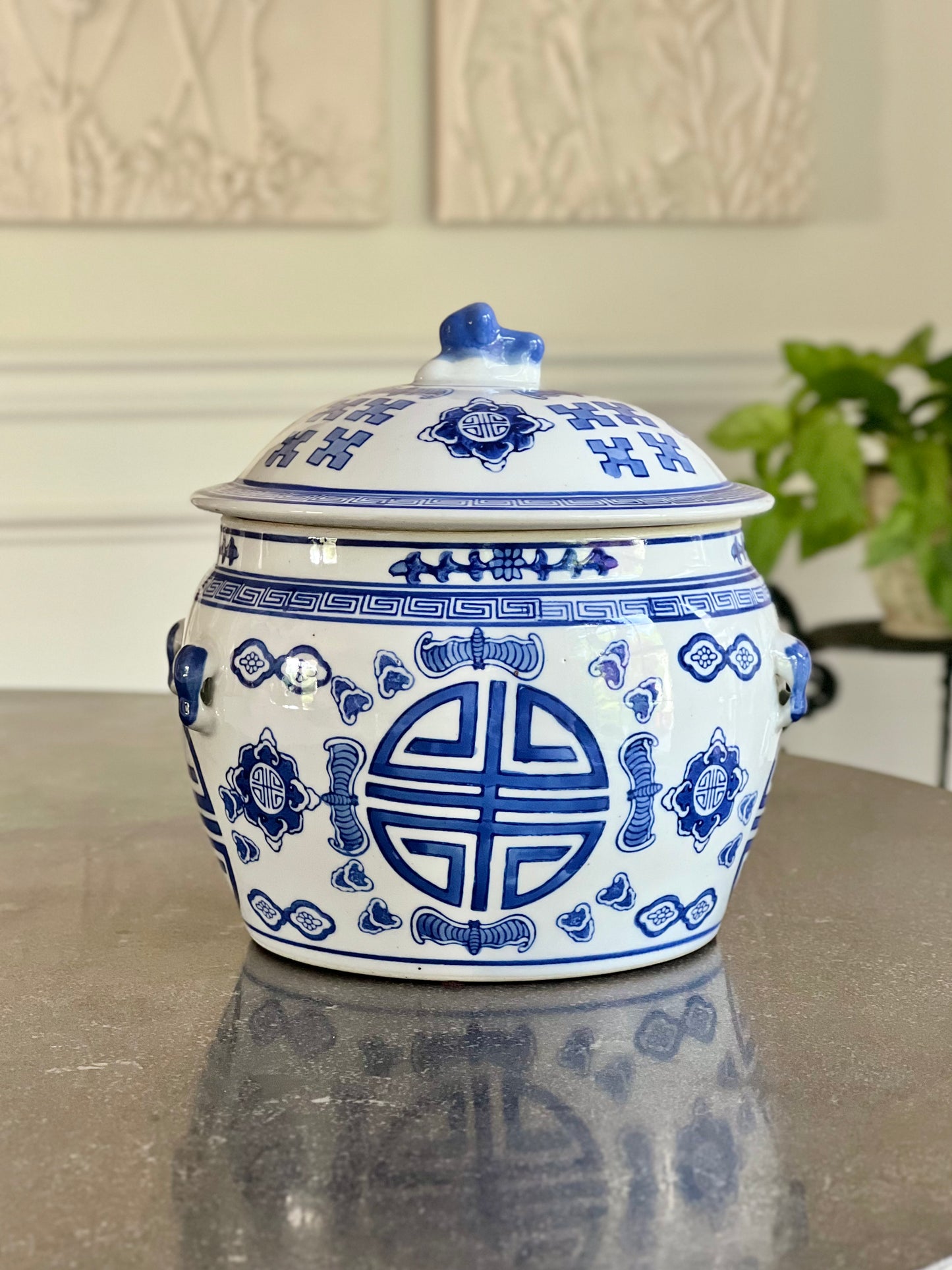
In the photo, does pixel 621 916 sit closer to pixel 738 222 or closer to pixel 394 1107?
pixel 394 1107

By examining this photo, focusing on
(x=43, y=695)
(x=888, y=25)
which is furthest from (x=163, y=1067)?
(x=888, y=25)

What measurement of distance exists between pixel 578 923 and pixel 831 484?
46.6 inches

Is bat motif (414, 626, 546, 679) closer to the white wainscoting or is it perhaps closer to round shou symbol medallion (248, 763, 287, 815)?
round shou symbol medallion (248, 763, 287, 815)

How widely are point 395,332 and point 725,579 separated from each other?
141cm

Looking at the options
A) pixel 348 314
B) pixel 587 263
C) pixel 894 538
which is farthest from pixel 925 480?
pixel 348 314

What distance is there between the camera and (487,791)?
544mm

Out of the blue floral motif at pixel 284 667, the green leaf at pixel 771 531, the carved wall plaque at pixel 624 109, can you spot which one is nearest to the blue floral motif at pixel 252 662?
the blue floral motif at pixel 284 667

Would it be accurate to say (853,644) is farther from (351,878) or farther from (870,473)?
(351,878)

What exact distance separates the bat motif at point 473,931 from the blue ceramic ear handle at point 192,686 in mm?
117

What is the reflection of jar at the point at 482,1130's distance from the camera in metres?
0.39

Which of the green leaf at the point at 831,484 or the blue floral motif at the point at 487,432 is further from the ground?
the blue floral motif at the point at 487,432

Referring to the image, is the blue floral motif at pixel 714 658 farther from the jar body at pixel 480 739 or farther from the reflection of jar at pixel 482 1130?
the reflection of jar at pixel 482 1130

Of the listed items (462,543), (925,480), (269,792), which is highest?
(462,543)

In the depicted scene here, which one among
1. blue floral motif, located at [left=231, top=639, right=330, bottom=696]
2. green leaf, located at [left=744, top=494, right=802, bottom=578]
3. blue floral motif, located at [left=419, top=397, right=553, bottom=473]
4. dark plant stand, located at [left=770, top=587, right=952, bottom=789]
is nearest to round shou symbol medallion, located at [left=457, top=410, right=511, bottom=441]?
blue floral motif, located at [left=419, top=397, right=553, bottom=473]
